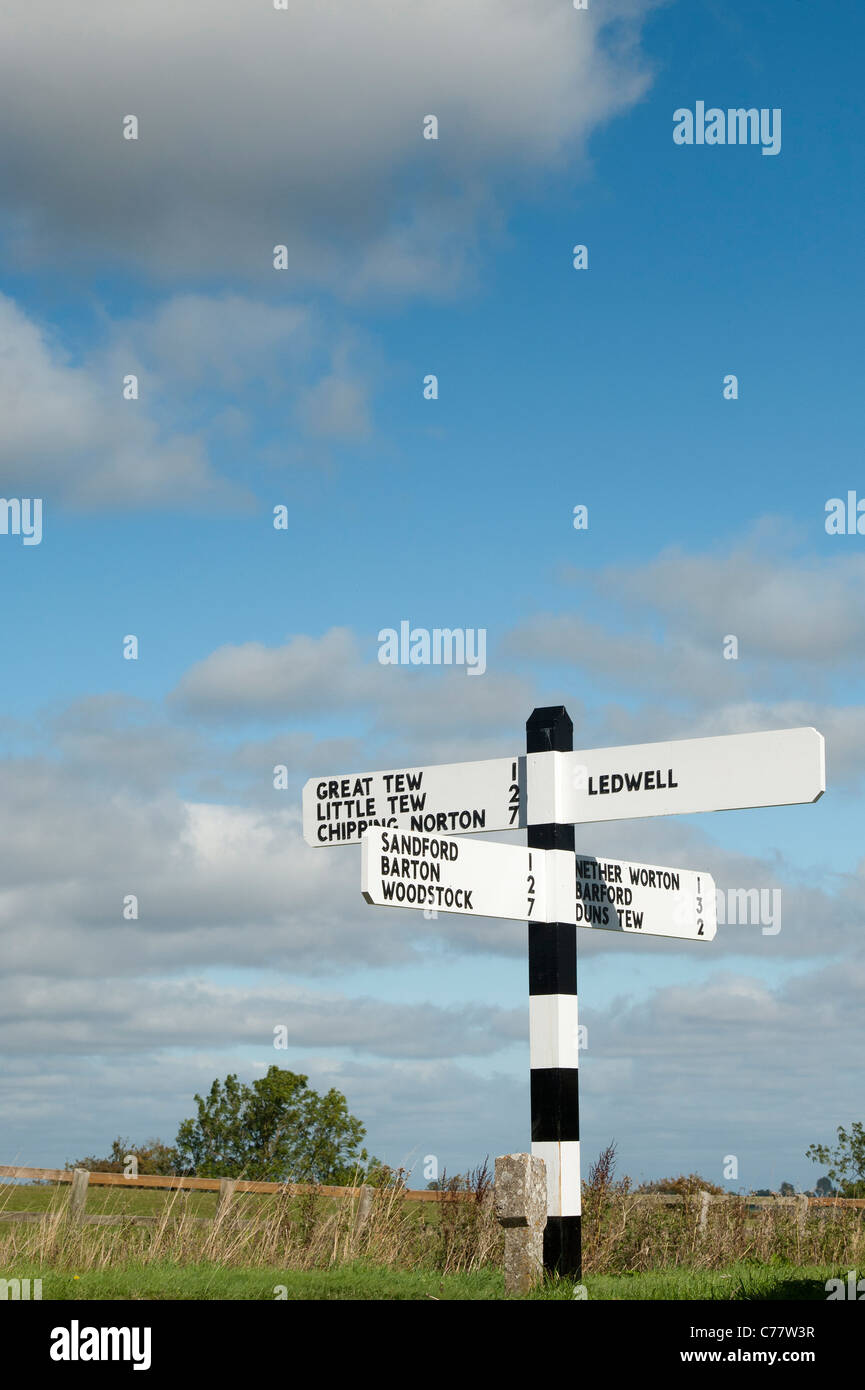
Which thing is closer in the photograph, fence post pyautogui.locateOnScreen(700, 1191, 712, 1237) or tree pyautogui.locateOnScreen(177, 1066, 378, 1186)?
fence post pyautogui.locateOnScreen(700, 1191, 712, 1237)

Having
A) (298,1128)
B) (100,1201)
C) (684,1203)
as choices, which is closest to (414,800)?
(684,1203)

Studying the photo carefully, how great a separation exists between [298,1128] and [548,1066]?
31146 mm

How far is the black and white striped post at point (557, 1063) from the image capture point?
1075cm

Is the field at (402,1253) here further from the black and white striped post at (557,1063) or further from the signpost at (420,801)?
the signpost at (420,801)

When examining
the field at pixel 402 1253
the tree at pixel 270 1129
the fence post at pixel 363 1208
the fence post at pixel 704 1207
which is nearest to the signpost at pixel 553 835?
the field at pixel 402 1253

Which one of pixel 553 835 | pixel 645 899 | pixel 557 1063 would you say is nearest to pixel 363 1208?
pixel 557 1063

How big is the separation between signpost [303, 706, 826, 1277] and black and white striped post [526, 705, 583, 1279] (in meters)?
0.01

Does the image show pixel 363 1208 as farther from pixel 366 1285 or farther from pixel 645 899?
pixel 645 899

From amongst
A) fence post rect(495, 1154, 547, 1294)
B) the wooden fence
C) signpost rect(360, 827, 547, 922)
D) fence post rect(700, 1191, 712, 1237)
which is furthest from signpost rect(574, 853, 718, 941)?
fence post rect(700, 1191, 712, 1237)

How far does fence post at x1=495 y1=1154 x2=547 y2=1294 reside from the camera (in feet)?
33.7

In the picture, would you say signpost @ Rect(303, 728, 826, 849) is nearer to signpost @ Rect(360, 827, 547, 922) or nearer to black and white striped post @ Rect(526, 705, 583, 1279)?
black and white striped post @ Rect(526, 705, 583, 1279)

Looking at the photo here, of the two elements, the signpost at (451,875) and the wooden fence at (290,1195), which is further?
the wooden fence at (290,1195)

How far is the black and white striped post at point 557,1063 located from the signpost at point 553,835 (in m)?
0.01
